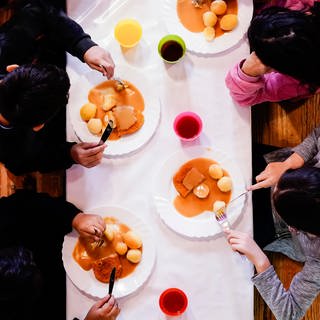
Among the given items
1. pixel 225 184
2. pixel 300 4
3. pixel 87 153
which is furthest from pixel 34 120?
pixel 300 4

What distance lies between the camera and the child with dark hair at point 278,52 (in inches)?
49.4

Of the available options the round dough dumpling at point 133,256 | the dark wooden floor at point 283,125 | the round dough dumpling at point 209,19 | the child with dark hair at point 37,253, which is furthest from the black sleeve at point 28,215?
the dark wooden floor at point 283,125

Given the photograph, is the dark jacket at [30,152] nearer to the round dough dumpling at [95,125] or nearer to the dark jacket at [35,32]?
the round dough dumpling at [95,125]

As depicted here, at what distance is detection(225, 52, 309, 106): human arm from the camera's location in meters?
1.39

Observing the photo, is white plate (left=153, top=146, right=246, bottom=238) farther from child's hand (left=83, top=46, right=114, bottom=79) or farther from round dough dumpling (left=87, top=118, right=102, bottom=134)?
child's hand (left=83, top=46, right=114, bottom=79)

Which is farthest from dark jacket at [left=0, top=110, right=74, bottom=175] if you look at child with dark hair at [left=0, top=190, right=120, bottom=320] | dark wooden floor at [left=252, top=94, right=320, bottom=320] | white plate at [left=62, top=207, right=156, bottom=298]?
dark wooden floor at [left=252, top=94, right=320, bottom=320]

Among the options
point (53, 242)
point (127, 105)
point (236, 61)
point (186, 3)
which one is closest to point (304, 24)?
point (236, 61)

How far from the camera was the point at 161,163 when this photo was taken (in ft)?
4.73

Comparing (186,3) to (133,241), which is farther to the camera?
(186,3)

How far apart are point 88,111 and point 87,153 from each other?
15 cm

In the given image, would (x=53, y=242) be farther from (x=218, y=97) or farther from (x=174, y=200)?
(x=218, y=97)

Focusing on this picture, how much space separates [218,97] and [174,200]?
383 millimetres

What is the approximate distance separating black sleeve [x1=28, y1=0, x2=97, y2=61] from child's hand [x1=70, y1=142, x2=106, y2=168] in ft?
1.01

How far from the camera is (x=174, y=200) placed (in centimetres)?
142
